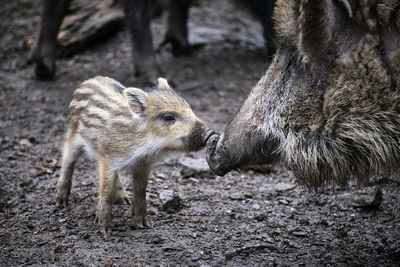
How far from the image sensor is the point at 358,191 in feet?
13.8

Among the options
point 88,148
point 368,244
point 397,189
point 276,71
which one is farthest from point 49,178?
point 397,189

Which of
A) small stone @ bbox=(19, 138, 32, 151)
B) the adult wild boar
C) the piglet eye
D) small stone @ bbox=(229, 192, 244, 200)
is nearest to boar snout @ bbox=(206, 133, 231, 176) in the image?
the adult wild boar

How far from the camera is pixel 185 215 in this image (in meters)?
3.69

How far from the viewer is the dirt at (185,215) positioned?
314 cm

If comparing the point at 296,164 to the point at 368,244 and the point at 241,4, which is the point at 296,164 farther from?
the point at 241,4

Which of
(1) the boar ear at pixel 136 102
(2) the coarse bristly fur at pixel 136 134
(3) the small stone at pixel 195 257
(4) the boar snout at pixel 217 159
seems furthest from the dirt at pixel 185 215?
(1) the boar ear at pixel 136 102

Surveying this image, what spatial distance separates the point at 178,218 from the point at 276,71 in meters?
1.31

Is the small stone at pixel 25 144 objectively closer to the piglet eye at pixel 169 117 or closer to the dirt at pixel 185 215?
the dirt at pixel 185 215

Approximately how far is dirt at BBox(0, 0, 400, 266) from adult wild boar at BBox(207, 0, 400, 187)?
600 mm

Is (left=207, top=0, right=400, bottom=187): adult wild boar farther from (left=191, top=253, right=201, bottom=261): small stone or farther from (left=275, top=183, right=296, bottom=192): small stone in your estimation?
(left=275, top=183, right=296, bottom=192): small stone

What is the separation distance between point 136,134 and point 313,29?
4.63 ft

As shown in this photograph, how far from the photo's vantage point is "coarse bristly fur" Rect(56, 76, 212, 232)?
341cm

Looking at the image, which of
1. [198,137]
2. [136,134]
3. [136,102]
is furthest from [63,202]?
[198,137]

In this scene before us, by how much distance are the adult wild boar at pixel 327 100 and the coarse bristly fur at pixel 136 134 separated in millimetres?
457
